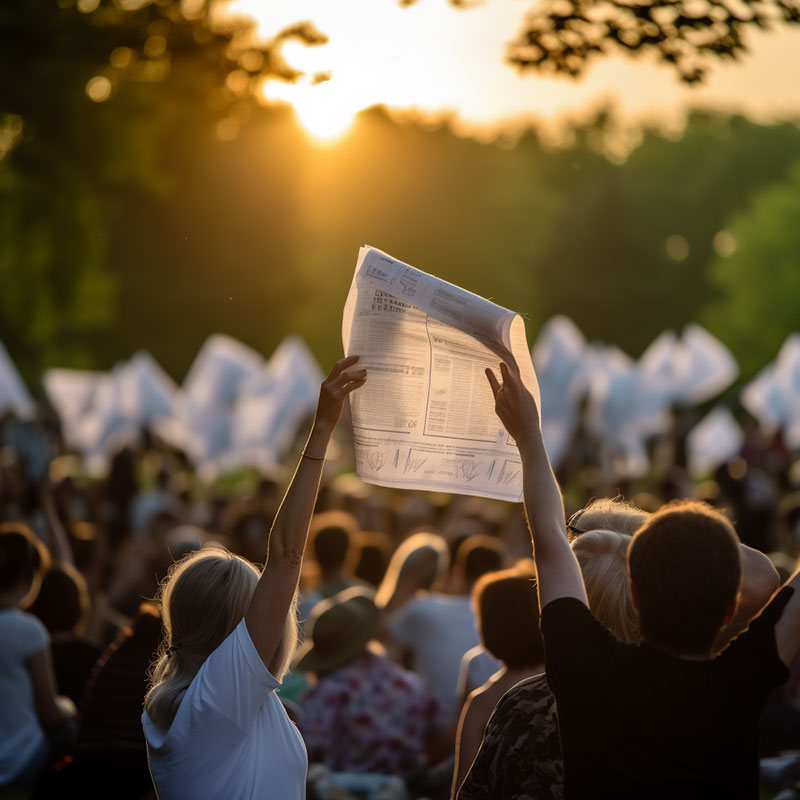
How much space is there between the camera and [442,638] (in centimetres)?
589

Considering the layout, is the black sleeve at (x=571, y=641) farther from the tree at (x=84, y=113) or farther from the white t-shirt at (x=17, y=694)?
the white t-shirt at (x=17, y=694)

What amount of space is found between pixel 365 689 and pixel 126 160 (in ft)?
78.6

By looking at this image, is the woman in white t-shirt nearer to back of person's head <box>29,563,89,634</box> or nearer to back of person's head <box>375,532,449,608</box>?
back of person's head <box>29,563,89,634</box>

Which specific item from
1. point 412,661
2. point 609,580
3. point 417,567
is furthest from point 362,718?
point 609,580

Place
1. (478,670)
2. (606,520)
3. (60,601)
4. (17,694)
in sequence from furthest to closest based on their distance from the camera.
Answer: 1. (60,601)
2. (17,694)
3. (478,670)
4. (606,520)

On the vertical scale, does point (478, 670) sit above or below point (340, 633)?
above

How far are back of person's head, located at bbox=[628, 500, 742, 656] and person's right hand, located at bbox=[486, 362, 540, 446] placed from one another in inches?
17.1

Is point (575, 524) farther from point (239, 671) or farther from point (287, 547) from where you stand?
point (239, 671)

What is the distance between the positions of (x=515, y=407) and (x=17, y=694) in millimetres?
3552

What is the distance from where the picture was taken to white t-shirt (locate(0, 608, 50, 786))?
5.04 m

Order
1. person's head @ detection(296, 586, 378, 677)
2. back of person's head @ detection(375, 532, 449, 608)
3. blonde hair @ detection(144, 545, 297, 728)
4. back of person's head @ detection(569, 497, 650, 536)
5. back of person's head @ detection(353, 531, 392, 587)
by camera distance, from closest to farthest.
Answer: blonde hair @ detection(144, 545, 297, 728) < back of person's head @ detection(569, 497, 650, 536) < person's head @ detection(296, 586, 378, 677) < back of person's head @ detection(375, 532, 449, 608) < back of person's head @ detection(353, 531, 392, 587)

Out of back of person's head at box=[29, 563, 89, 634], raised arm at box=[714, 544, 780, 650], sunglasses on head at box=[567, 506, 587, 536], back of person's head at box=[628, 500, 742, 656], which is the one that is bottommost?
back of person's head at box=[29, 563, 89, 634]

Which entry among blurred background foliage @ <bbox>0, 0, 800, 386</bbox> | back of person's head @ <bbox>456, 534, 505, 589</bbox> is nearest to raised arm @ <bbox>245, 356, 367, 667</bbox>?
blurred background foliage @ <bbox>0, 0, 800, 386</bbox>

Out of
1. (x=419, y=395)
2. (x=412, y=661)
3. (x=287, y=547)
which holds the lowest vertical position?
(x=412, y=661)
